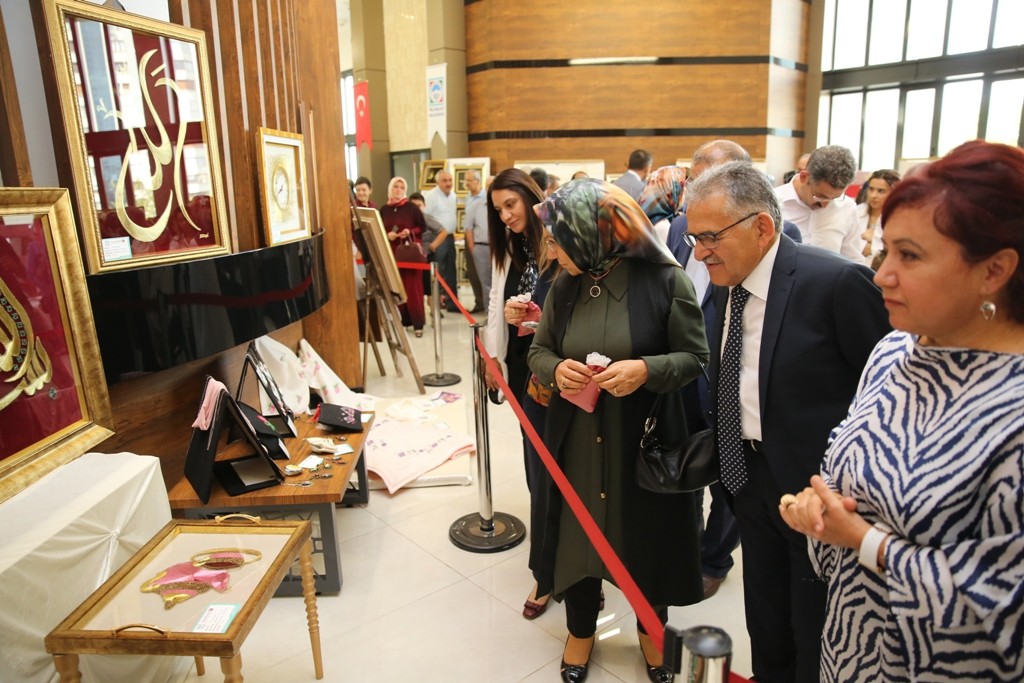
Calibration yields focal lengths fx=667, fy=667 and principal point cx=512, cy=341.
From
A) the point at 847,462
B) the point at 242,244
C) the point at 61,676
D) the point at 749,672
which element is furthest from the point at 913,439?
the point at 242,244

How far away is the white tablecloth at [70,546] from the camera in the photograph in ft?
5.11

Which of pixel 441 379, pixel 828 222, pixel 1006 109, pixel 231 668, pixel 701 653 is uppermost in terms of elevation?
pixel 1006 109

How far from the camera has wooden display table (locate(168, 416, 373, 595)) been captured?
101 inches

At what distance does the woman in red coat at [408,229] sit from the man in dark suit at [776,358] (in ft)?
19.0

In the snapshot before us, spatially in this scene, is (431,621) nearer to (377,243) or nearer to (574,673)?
(574,673)

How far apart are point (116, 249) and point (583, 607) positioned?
2088mm

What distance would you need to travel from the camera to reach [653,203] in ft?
10.2

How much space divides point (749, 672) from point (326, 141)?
4364 millimetres

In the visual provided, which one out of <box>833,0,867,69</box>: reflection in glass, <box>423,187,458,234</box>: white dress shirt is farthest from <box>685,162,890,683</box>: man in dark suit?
<box>833,0,867,69</box>: reflection in glass

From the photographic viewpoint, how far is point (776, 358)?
1.59 m

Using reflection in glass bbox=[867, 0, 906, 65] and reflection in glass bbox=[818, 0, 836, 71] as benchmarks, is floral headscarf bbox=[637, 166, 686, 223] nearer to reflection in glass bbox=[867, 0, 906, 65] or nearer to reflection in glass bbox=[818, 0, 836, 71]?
reflection in glass bbox=[818, 0, 836, 71]

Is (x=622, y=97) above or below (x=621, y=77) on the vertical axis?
below

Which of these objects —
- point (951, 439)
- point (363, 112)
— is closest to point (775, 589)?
point (951, 439)

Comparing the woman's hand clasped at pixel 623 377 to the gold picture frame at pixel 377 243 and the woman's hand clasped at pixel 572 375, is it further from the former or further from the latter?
the gold picture frame at pixel 377 243
